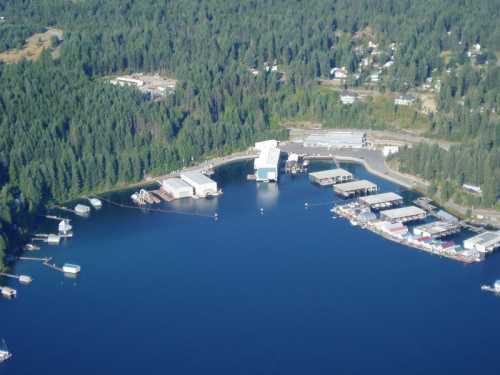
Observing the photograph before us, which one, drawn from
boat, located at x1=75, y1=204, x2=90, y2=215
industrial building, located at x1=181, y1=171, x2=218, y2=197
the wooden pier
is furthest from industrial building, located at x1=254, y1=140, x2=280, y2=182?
boat, located at x1=75, y1=204, x2=90, y2=215

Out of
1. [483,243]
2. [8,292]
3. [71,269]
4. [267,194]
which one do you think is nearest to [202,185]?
[267,194]

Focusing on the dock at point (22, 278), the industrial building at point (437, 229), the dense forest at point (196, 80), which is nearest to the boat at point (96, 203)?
Result: the dense forest at point (196, 80)

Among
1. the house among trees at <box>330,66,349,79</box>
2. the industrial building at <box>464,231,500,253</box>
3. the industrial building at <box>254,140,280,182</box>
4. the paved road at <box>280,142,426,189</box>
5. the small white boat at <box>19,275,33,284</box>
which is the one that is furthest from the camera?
the house among trees at <box>330,66,349,79</box>

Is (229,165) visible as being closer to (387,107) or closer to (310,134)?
(310,134)

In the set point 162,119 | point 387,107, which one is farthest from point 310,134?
point 162,119

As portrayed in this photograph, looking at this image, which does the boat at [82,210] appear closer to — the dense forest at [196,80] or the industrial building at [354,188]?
the dense forest at [196,80]

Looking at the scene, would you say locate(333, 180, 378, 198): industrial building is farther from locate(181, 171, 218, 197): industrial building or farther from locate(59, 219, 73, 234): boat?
locate(59, 219, 73, 234): boat

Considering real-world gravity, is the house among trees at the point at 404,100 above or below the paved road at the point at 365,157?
above
